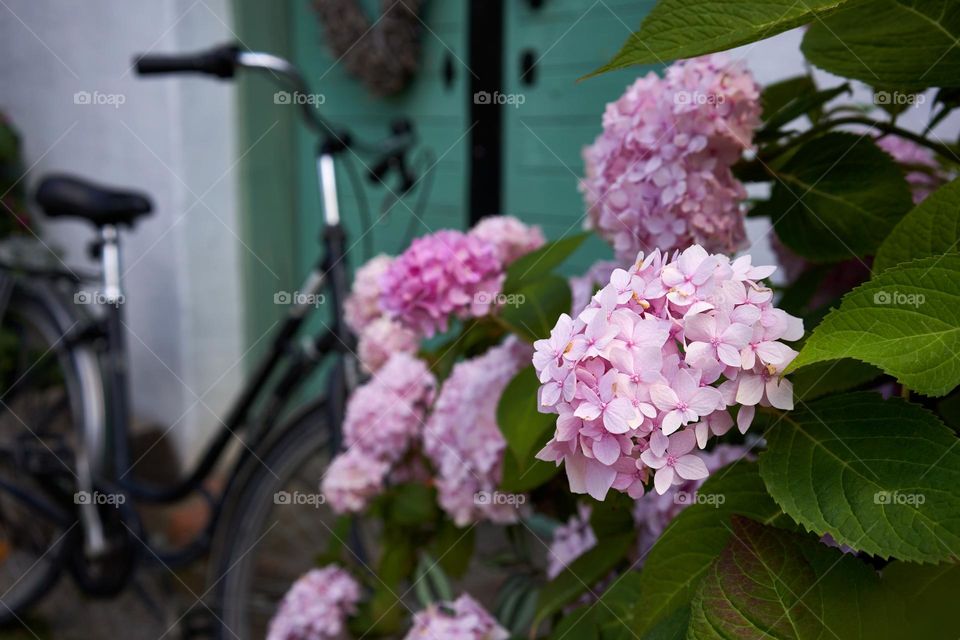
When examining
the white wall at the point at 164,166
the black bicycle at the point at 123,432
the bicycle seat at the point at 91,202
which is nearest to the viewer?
the black bicycle at the point at 123,432

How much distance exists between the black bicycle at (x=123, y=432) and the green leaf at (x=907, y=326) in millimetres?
1322

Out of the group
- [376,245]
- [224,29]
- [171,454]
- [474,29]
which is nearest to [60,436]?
[171,454]

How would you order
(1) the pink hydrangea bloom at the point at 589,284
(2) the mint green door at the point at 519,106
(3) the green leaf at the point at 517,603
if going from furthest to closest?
(2) the mint green door at the point at 519,106
(3) the green leaf at the point at 517,603
(1) the pink hydrangea bloom at the point at 589,284

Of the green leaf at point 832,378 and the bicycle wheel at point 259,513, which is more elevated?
the green leaf at point 832,378

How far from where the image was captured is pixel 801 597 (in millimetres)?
396

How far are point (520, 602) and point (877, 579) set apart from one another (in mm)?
603

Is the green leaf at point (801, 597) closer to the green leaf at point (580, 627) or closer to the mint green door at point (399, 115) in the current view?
the green leaf at point (580, 627)

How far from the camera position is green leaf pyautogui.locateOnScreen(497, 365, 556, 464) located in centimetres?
58

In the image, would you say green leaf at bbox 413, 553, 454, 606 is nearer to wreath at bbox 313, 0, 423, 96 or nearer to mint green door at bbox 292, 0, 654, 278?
mint green door at bbox 292, 0, 654, 278

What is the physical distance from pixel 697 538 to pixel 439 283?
342 mm

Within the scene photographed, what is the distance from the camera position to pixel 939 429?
38cm

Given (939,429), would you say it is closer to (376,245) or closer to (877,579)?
(877,579)

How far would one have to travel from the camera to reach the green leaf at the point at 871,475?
1.22 ft

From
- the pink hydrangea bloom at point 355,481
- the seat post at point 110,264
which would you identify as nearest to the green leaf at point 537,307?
the pink hydrangea bloom at point 355,481
